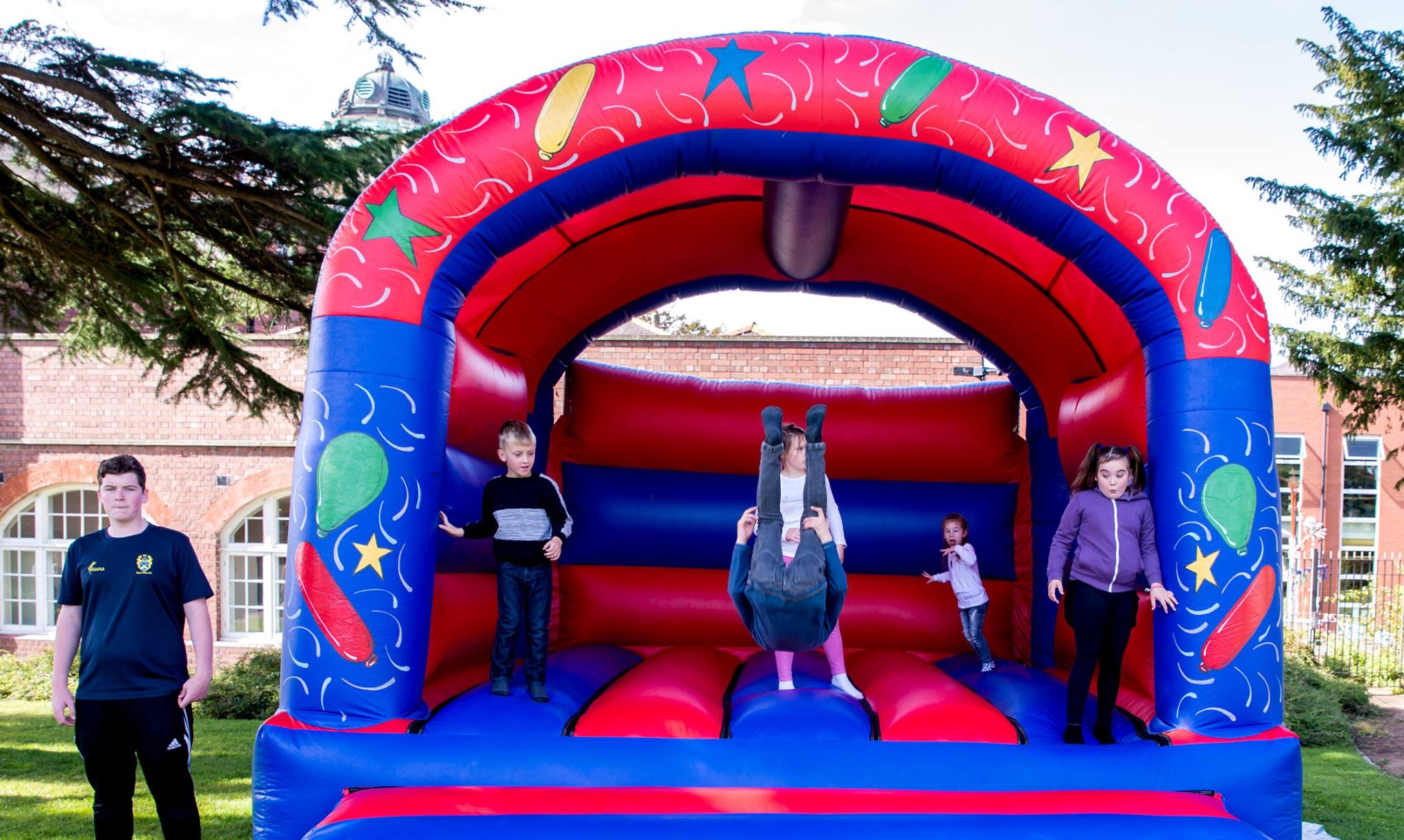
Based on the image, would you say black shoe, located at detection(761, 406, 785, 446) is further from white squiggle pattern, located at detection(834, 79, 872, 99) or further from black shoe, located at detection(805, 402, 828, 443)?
white squiggle pattern, located at detection(834, 79, 872, 99)

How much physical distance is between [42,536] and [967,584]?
486 inches

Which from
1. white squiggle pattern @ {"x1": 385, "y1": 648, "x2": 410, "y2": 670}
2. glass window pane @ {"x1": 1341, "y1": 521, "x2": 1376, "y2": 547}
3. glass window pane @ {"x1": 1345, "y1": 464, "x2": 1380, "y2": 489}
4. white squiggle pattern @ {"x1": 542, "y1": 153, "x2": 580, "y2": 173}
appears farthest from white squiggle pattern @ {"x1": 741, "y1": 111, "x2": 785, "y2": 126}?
glass window pane @ {"x1": 1341, "y1": 521, "x2": 1376, "y2": 547}

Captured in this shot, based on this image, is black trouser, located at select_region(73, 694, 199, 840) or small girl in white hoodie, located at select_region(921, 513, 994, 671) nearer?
black trouser, located at select_region(73, 694, 199, 840)

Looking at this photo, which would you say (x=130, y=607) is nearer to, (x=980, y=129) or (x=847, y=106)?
(x=847, y=106)

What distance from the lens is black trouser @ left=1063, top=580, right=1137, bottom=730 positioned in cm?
307

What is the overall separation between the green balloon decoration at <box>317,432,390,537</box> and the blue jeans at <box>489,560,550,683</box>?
702 mm

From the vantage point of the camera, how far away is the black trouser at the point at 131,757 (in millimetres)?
2846

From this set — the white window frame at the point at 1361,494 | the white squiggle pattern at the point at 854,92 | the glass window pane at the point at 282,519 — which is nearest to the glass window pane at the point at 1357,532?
the white window frame at the point at 1361,494

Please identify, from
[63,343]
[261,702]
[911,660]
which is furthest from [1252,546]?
[261,702]

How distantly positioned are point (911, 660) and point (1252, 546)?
155 cm

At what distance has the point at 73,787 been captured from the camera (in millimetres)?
5453

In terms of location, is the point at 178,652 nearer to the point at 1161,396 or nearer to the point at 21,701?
the point at 1161,396

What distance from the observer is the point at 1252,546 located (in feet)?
9.78

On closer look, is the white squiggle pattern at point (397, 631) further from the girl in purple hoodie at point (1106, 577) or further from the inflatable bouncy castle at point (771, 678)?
the girl in purple hoodie at point (1106, 577)
